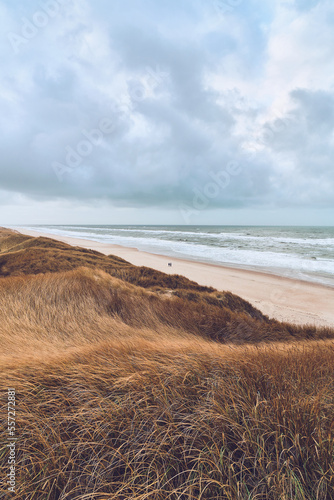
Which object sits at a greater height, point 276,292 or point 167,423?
point 167,423

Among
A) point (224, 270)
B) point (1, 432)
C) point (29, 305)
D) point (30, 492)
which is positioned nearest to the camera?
point (30, 492)

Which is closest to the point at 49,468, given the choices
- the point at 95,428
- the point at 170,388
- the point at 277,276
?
the point at 95,428

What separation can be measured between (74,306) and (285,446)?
14.3ft

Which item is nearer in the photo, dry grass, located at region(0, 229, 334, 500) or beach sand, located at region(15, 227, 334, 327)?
dry grass, located at region(0, 229, 334, 500)

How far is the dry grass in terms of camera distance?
136cm

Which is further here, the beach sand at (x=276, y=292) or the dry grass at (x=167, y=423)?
the beach sand at (x=276, y=292)

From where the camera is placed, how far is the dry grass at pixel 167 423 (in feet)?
4.45

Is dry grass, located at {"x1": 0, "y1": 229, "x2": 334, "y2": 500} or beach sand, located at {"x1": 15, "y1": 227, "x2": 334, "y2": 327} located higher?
dry grass, located at {"x1": 0, "y1": 229, "x2": 334, "y2": 500}

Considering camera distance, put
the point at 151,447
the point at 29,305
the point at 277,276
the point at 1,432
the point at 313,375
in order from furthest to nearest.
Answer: the point at 277,276, the point at 29,305, the point at 313,375, the point at 1,432, the point at 151,447

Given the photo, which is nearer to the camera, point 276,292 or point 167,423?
point 167,423

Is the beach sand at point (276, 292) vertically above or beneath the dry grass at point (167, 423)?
beneath

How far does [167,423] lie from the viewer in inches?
66.1

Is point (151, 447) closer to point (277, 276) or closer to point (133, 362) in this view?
point (133, 362)

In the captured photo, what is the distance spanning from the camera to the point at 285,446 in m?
1.54
